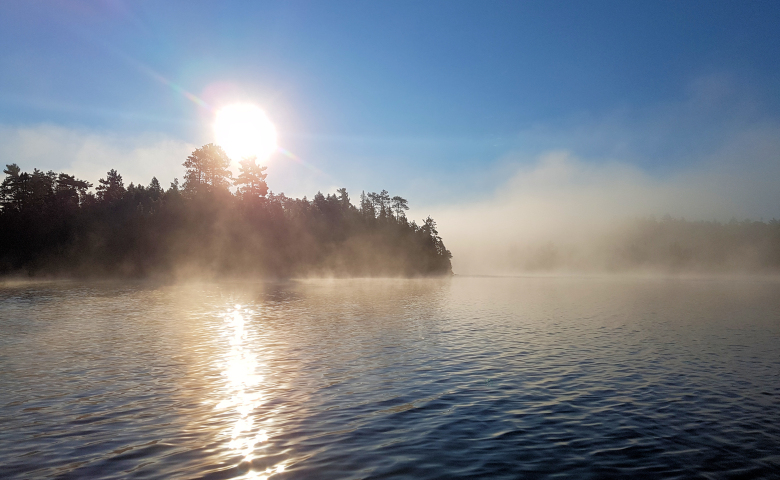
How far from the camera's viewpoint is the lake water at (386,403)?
1265cm

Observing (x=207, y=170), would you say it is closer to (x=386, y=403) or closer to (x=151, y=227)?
(x=151, y=227)

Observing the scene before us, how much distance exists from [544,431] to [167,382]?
17632mm

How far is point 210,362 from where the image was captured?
26516mm

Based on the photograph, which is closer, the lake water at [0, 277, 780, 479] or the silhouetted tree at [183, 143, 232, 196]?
the lake water at [0, 277, 780, 479]

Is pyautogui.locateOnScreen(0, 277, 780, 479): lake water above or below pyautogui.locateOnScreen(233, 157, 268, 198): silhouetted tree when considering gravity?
below

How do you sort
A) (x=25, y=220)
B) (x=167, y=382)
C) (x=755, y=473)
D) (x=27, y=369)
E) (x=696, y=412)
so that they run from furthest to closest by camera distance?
(x=25, y=220) < (x=27, y=369) < (x=167, y=382) < (x=696, y=412) < (x=755, y=473)

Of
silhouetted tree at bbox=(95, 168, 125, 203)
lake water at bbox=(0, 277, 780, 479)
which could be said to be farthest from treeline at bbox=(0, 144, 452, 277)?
lake water at bbox=(0, 277, 780, 479)

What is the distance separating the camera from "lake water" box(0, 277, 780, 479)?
41.5 ft

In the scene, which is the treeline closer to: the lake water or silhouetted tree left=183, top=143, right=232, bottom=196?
silhouetted tree left=183, top=143, right=232, bottom=196

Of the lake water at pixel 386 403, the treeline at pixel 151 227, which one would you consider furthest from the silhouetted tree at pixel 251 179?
the lake water at pixel 386 403

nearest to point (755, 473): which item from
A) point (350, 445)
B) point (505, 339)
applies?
point (350, 445)

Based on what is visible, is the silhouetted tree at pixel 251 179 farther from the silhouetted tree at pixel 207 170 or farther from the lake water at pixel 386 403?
the lake water at pixel 386 403

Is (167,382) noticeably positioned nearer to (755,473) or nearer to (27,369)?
(27,369)

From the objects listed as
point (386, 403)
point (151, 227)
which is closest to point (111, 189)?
point (151, 227)
